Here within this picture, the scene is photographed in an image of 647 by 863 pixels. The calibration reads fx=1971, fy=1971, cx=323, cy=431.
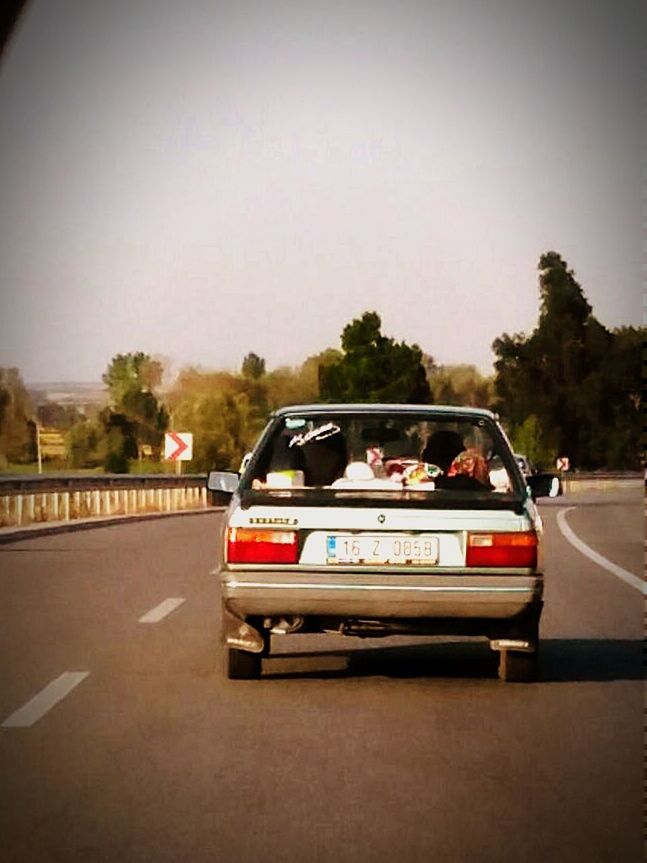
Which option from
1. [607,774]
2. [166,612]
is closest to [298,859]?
[607,774]

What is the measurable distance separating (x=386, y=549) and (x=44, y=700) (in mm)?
1943

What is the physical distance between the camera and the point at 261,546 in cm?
1049

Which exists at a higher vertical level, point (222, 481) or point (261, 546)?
point (222, 481)

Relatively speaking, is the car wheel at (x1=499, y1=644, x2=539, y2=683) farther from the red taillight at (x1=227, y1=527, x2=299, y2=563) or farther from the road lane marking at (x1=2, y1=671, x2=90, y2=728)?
the road lane marking at (x1=2, y1=671, x2=90, y2=728)

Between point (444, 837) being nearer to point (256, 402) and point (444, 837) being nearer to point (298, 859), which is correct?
point (298, 859)

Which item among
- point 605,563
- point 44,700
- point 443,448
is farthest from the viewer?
point 605,563

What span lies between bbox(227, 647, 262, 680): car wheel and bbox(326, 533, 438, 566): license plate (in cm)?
92

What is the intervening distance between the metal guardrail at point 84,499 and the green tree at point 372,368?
63.9 m

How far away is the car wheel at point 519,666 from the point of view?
1095 cm

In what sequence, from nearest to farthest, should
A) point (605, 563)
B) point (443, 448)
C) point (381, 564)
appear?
point (381, 564), point (443, 448), point (605, 563)

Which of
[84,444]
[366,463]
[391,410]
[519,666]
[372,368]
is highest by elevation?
[372,368]

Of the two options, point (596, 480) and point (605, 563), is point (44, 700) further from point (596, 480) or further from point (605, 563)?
point (596, 480)

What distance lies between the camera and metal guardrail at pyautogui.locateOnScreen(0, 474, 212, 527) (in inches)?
1570

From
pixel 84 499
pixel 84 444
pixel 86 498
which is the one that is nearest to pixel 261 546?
pixel 84 499
